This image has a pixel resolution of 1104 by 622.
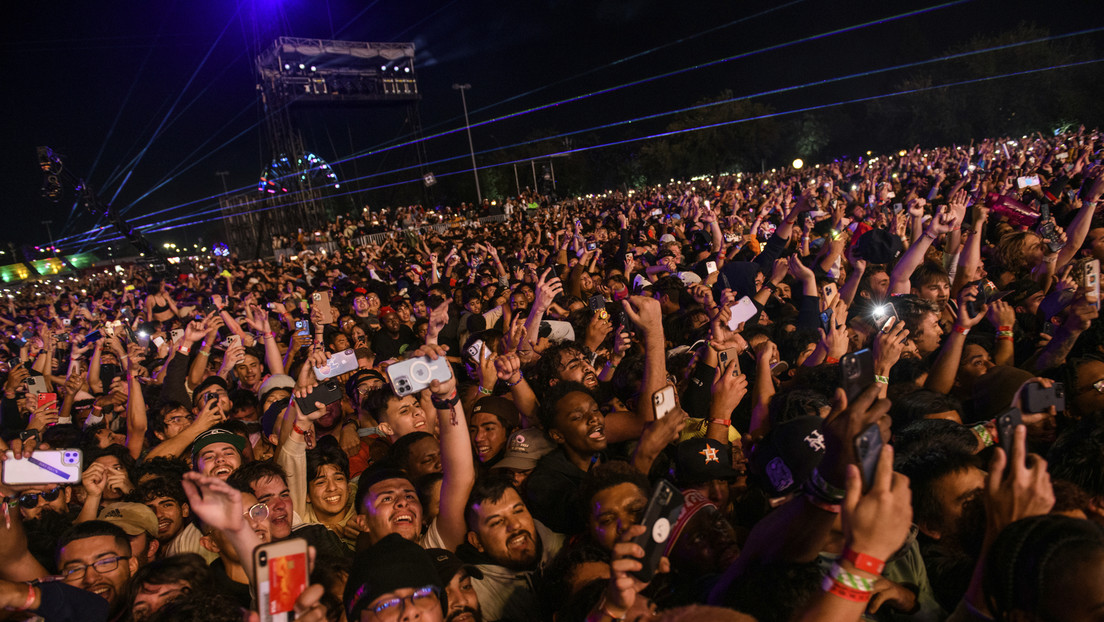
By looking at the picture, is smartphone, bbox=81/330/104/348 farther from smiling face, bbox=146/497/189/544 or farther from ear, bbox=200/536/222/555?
ear, bbox=200/536/222/555

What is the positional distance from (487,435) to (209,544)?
65.3 inches

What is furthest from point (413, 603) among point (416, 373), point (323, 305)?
point (323, 305)

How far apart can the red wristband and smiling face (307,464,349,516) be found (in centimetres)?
302

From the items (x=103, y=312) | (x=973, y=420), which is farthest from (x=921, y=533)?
(x=103, y=312)

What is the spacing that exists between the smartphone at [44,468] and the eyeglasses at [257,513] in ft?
2.57

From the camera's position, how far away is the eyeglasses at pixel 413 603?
2014 millimetres

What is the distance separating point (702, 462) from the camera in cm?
290

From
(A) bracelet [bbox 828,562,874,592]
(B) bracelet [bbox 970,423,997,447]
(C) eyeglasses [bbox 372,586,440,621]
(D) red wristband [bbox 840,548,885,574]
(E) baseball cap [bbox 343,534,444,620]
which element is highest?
(D) red wristband [bbox 840,548,885,574]

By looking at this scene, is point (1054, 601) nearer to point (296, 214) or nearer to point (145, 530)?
point (145, 530)

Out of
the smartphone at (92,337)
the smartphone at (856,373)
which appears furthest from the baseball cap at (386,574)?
the smartphone at (92,337)

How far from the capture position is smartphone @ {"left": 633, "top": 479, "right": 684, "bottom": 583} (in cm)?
157

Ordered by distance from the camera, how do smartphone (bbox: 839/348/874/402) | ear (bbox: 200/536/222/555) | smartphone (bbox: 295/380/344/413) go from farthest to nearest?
smartphone (bbox: 295/380/344/413) < ear (bbox: 200/536/222/555) < smartphone (bbox: 839/348/874/402)

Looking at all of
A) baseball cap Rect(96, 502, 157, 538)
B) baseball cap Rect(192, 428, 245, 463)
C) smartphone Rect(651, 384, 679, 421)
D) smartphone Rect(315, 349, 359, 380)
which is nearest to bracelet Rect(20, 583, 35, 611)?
baseball cap Rect(96, 502, 157, 538)

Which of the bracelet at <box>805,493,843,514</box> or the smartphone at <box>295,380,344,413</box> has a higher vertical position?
the smartphone at <box>295,380,344,413</box>
